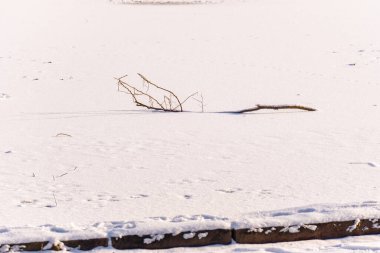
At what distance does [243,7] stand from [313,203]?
16.0 meters

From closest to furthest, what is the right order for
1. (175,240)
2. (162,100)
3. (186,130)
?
(175,240)
(186,130)
(162,100)

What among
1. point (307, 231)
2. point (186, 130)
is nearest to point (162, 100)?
point (186, 130)

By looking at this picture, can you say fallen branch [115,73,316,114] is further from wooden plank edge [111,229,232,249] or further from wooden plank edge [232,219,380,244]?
wooden plank edge [111,229,232,249]

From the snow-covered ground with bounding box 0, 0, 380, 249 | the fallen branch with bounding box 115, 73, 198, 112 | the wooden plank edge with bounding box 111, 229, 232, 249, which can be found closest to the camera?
the wooden plank edge with bounding box 111, 229, 232, 249

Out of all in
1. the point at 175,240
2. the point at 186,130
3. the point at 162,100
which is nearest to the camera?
the point at 175,240

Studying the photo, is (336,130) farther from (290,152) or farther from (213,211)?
(213,211)

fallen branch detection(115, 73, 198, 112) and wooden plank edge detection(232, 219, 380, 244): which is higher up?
fallen branch detection(115, 73, 198, 112)

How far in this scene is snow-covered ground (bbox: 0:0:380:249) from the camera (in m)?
3.63

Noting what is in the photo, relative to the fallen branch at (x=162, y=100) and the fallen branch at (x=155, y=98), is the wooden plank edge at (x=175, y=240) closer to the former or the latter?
the fallen branch at (x=162, y=100)

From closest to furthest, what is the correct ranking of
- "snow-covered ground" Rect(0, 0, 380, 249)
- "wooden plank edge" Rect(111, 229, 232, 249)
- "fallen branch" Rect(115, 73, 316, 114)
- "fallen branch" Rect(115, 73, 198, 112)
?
"wooden plank edge" Rect(111, 229, 232, 249) → "snow-covered ground" Rect(0, 0, 380, 249) → "fallen branch" Rect(115, 73, 316, 114) → "fallen branch" Rect(115, 73, 198, 112)

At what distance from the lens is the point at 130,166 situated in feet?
14.7

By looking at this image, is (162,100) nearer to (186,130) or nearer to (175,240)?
(186,130)

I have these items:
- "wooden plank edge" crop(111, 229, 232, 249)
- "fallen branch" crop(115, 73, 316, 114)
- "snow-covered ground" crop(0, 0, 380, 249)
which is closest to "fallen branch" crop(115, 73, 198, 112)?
Result: "fallen branch" crop(115, 73, 316, 114)

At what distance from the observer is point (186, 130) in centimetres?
568
